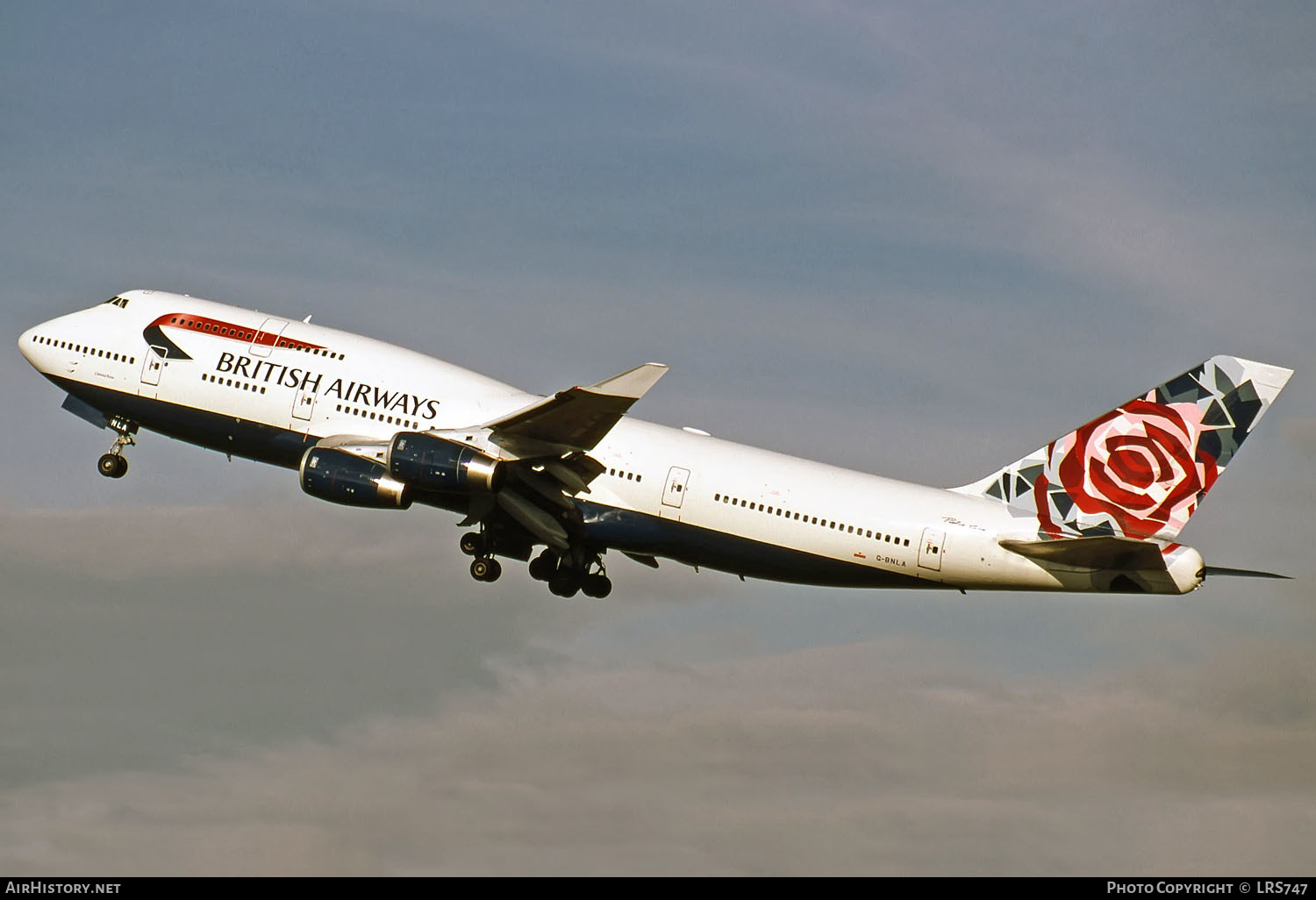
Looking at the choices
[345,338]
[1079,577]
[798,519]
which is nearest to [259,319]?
[345,338]

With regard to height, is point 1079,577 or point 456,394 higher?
point 456,394

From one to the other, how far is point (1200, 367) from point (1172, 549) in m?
6.42

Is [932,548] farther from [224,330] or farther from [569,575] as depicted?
[224,330]

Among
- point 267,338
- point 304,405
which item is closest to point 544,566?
point 304,405

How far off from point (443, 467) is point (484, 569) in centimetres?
524

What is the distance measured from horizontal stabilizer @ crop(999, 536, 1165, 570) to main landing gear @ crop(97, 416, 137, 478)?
1057 inches

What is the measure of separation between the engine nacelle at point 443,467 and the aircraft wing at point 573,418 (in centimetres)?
108

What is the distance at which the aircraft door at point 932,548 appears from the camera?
4397 centimetres

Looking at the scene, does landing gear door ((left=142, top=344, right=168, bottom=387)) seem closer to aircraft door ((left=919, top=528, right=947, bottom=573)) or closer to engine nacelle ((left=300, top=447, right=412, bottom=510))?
engine nacelle ((left=300, top=447, right=412, bottom=510))

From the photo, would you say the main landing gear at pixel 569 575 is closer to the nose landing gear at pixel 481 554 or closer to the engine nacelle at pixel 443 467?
the nose landing gear at pixel 481 554

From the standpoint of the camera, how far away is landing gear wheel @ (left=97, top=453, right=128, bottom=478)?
2019 inches

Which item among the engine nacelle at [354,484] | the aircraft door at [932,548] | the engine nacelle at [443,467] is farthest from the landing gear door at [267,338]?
the aircraft door at [932,548]

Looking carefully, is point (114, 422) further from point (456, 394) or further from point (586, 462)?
point (586, 462)

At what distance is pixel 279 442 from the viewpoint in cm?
4825
